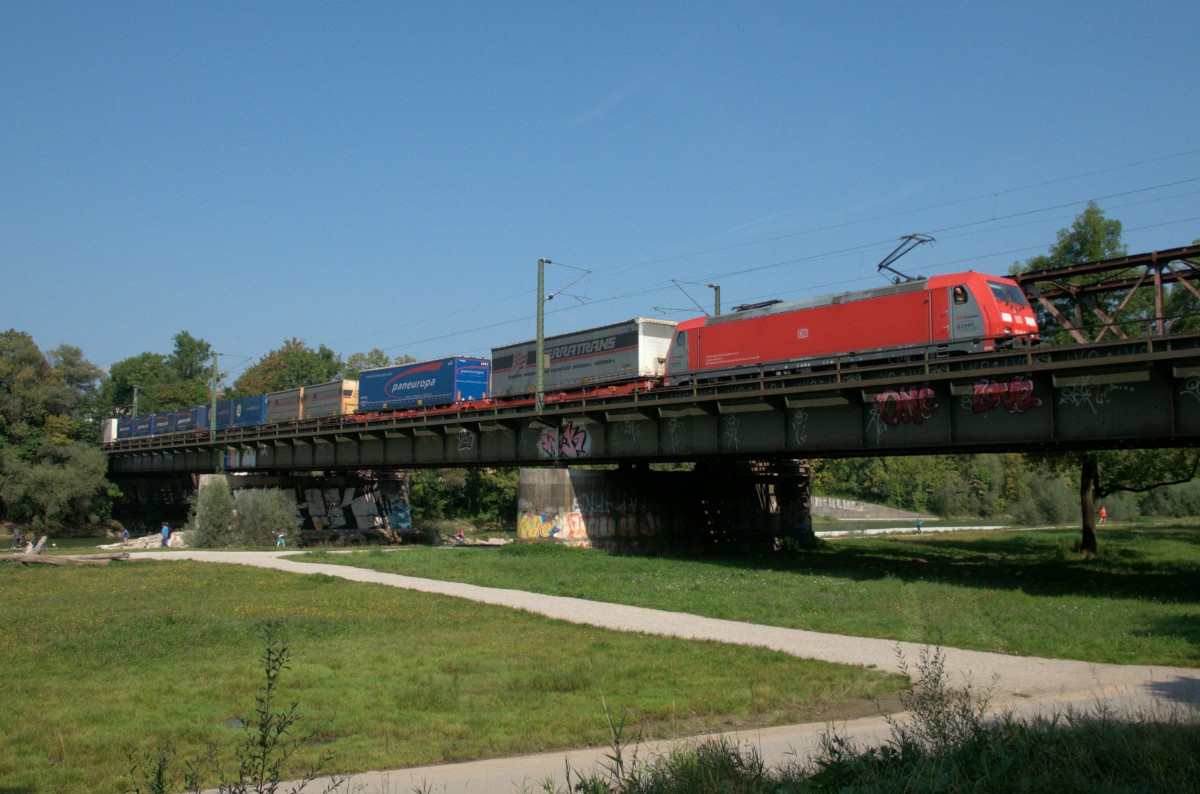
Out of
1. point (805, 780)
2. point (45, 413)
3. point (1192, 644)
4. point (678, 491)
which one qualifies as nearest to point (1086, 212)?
point (678, 491)

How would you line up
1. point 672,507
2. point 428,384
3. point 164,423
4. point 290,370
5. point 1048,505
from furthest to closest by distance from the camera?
point 290,370 → point 164,423 → point 1048,505 → point 428,384 → point 672,507

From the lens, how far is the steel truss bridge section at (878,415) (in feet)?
73.2

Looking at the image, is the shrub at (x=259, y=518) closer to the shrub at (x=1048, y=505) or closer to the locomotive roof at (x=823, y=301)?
the locomotive roof at (x=823, y=301)

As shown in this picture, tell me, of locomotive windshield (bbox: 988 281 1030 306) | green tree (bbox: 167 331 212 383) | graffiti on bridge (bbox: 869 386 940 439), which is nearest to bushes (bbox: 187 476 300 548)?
graffiti on bridge (bbox: 869 386 940 439)

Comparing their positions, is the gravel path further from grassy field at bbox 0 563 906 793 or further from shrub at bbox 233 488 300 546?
shrub at bbox 233 488 300 546

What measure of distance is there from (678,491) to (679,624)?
2408cm

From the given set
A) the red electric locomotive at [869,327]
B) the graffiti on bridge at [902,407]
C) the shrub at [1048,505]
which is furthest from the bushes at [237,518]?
the shrub at [1048,505]

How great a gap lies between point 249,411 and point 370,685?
211ft

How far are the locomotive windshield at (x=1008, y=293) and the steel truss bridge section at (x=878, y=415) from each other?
2.91 m

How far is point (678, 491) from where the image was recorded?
42.8 meters

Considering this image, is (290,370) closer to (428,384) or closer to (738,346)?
(428,384)

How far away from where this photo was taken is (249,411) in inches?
2832

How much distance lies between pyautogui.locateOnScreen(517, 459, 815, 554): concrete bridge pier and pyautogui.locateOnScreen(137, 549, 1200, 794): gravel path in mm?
12790

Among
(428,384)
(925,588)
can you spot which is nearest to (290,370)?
(428,384)
